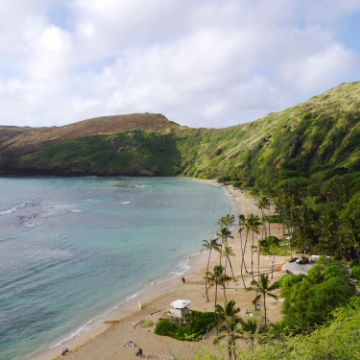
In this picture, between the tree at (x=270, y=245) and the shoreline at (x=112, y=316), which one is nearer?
the shoreline at (x=112, y=316)

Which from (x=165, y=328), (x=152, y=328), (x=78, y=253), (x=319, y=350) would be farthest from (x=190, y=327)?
(x=78, y=253)

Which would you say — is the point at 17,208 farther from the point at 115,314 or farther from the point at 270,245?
the point at 270,245

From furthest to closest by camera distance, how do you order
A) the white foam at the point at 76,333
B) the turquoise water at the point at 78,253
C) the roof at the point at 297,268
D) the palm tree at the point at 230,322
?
the roof at the point at 297,268 < the turquoise water at the point at 78,253 < the white foam at the point at 76,333 < the palm tree at the point at 230,322

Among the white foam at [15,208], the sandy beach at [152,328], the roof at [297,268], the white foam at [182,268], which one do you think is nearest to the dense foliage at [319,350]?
the sandy beach at [152,328]

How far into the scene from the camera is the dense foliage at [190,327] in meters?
39.2

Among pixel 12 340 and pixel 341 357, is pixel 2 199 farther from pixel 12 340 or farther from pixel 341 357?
pixel 341 357

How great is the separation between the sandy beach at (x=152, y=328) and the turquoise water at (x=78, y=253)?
341cm

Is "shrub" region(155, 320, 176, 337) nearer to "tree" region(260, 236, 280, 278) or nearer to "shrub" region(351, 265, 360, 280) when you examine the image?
"shrub" region(351, 265, 360, 280)

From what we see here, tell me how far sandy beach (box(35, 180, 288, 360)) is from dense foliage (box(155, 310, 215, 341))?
84 centimetres

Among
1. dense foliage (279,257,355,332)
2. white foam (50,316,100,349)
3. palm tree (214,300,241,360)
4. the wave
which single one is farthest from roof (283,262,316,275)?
the wave

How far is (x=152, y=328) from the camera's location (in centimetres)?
4194

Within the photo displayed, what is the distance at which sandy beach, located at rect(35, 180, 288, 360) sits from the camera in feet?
120

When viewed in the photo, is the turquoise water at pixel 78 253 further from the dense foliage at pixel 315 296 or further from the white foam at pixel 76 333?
the dense foliage at pixel 315 296

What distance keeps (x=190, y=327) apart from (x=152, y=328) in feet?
17.8
